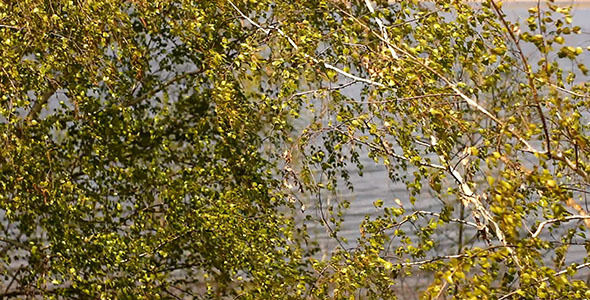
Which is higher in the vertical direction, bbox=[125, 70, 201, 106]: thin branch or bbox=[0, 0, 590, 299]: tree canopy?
bbox=[125, 70, 201, 106]: thin branch

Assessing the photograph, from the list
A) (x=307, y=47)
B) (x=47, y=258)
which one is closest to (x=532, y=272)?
(x=307, y=47)

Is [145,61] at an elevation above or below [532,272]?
above

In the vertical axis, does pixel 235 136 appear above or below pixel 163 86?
below

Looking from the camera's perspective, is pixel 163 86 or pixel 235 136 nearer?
pixel 235 136

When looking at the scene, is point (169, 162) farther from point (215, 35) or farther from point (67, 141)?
point (215, 35)

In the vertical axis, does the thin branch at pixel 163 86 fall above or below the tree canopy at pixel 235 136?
above

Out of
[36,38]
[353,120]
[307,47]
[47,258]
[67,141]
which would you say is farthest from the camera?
[67,141]

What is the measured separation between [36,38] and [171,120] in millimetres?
1466

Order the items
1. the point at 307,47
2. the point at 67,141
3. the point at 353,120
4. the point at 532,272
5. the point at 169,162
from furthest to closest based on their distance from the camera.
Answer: the point at 169,162, the point at 67,141, the point at 307,47, the point at 353,120, the point at 532,272

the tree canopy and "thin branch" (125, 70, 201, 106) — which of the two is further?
"thin branch" (125, 70, 201, 106)

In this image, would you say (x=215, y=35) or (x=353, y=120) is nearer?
(x=353, y=120)

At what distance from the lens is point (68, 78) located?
4.25 meters

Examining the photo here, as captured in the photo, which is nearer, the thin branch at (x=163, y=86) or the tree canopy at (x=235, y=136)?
the tree canopy at (x=235, y=136)

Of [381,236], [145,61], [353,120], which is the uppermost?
[145,61]
